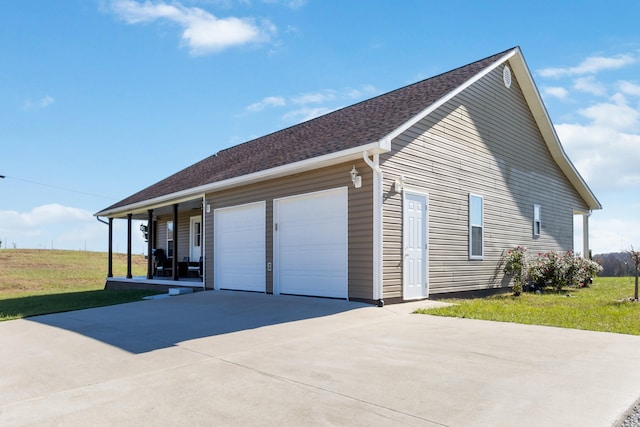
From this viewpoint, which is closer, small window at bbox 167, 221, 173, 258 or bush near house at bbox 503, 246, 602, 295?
bush near house at bbox 503, 246, 602, 295

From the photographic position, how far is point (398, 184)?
9.22 m

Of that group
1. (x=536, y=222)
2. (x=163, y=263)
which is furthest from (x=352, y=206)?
(x=163, y=263)

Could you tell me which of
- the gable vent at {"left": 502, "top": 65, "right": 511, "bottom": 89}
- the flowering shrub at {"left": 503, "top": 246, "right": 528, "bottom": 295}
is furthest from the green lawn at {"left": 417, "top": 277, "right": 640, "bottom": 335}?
the gable vent at {"left": 502, "top": 65, "right": 511, "bottom": 89}

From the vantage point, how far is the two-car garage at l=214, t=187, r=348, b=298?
376 inches

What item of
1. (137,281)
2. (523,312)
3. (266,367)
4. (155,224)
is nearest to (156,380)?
(266,367)

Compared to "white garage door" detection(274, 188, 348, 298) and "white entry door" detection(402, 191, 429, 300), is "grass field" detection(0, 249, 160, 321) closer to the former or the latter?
"white garage door" detection(274, 188, 348, 298)

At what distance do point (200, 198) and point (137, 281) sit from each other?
4.90m

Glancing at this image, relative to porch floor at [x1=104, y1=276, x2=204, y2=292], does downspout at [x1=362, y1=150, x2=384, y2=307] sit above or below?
above

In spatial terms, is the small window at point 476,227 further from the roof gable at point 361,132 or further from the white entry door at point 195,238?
the white entry door at point 195,238

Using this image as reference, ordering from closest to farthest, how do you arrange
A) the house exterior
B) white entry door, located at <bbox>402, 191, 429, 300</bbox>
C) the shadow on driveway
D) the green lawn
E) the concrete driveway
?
the concrete driveway → the shadow on driveway → the green lawn → the house exterior → white entry door, located at <bbox>402, 191, 429, 300</bbox>

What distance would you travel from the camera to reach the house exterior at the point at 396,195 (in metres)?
9.10

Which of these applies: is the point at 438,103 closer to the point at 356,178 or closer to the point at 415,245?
the point at 356,178

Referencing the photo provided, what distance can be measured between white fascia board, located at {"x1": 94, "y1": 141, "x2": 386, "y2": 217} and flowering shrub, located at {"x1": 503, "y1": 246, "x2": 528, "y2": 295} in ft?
19.6

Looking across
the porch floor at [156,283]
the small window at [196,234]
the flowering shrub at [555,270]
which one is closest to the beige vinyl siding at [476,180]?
the flowering shrub at [555,270]
